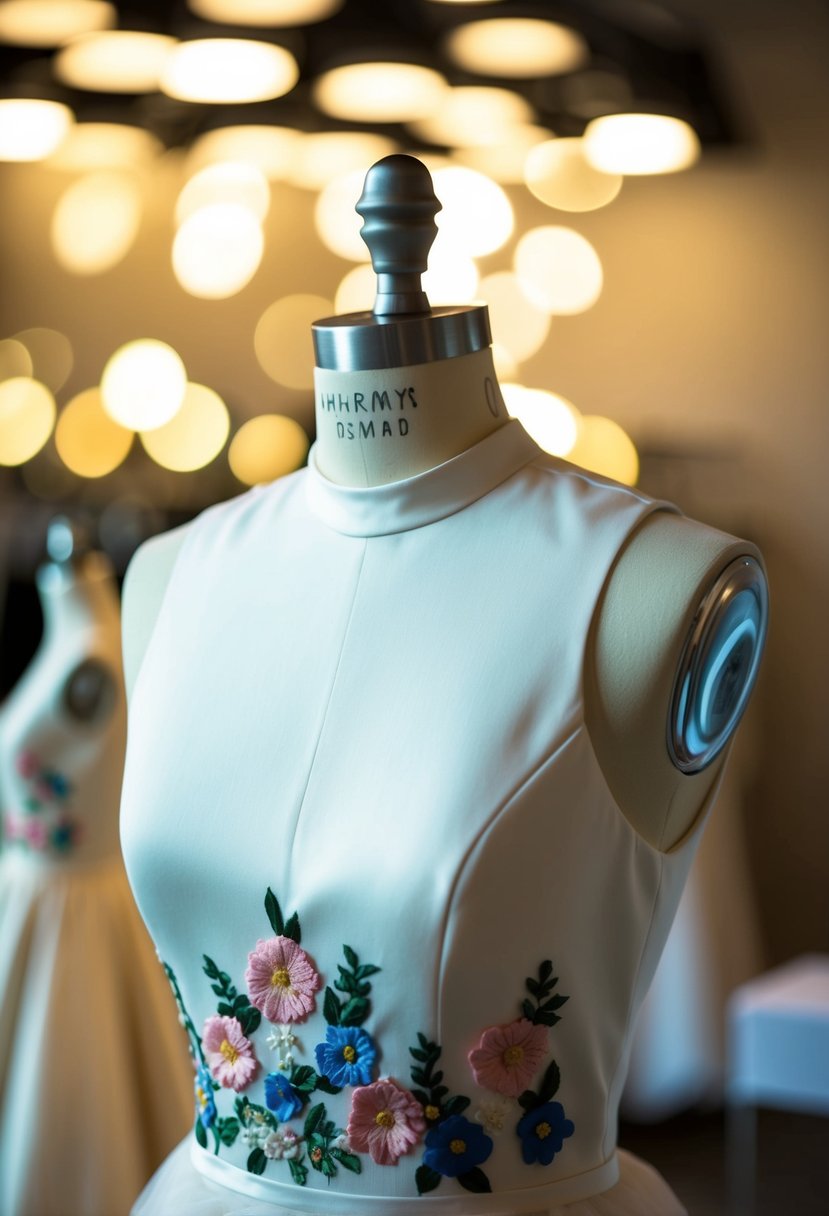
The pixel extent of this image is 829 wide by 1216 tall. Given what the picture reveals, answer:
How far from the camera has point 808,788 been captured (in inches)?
169

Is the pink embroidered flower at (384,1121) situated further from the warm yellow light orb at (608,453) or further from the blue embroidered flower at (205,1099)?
the warm yellow light orb at (608,453)

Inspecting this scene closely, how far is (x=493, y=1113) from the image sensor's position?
3.20 feet

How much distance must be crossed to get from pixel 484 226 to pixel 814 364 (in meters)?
1.07

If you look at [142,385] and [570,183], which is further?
[570,183]

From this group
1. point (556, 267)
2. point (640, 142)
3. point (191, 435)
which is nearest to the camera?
point (640, 142)

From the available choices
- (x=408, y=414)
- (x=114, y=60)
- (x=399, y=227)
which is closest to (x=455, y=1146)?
(x=408, y=414)

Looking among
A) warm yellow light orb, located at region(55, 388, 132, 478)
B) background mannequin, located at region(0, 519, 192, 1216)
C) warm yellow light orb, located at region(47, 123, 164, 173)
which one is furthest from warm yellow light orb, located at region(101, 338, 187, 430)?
background mannequin, located at region(0, 519, 192, 1216)

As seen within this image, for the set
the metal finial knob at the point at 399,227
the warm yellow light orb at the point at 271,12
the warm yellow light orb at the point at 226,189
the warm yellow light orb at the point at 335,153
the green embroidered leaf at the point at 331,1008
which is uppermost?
the warm yellow light orb at the point at 271,12

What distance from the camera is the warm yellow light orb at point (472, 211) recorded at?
380 cm

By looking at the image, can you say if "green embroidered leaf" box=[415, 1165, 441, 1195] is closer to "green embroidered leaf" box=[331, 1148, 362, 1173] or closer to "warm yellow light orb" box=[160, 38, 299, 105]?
"green embroidered leaf" box=[331, 1148, 362, 1173]

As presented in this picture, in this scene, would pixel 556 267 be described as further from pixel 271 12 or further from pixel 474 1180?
pixel 474 1180

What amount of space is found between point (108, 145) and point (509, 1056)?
3320 millimetres

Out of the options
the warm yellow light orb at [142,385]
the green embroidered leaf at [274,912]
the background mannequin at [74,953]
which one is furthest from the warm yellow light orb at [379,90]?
the green embroidered leaf at [274,912]

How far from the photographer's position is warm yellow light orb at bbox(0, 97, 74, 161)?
2926 millimetres
